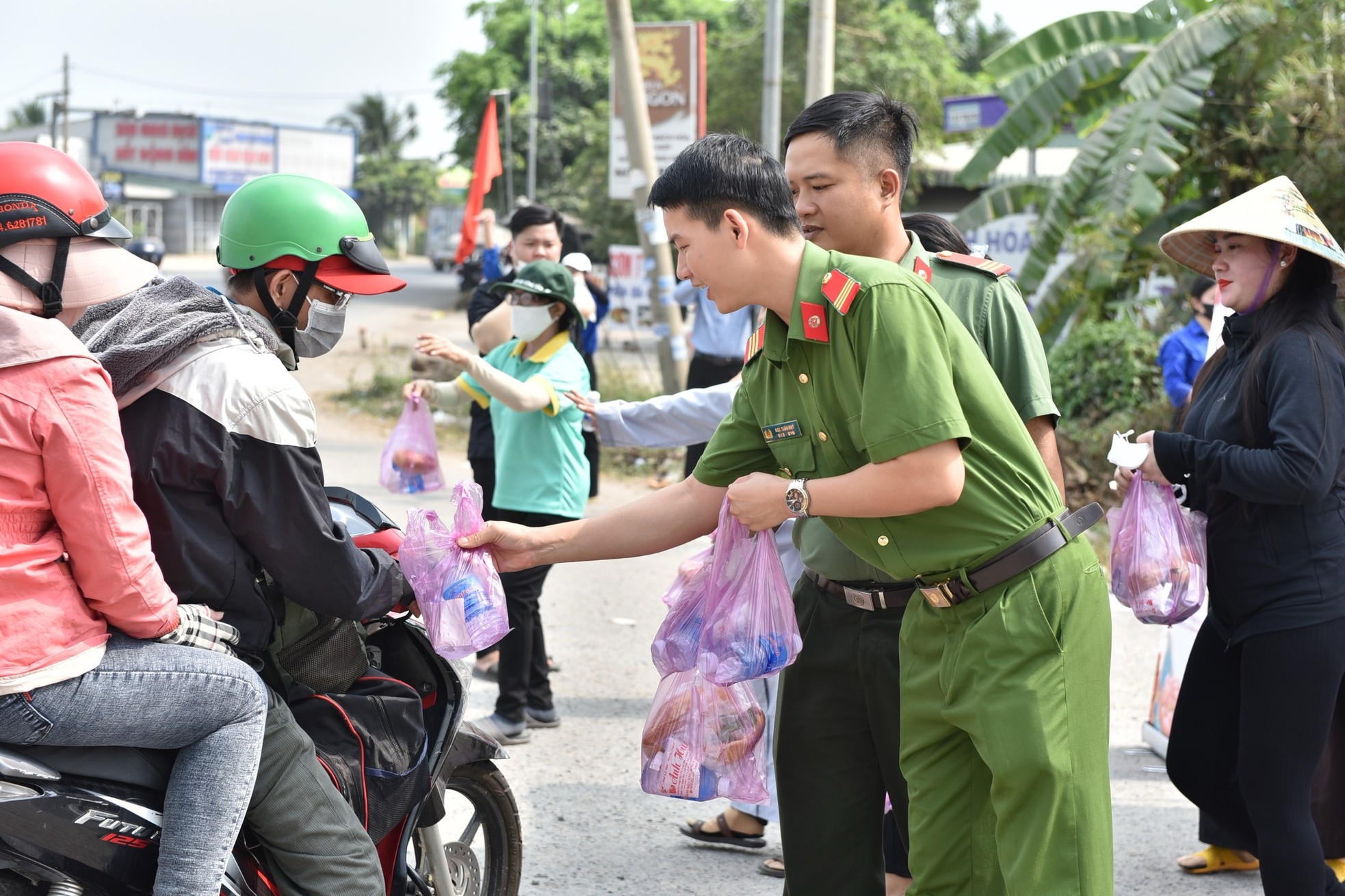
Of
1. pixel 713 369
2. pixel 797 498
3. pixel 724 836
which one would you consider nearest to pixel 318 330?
pixel 797 498

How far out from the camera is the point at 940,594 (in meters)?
2.53

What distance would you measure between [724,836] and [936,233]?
217 cm

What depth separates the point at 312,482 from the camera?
2.54 meters

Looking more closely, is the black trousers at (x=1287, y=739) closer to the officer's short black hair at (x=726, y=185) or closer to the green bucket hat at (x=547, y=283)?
the officer's short black hair at (x=726, y=185)

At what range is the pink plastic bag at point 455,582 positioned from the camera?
2777mm

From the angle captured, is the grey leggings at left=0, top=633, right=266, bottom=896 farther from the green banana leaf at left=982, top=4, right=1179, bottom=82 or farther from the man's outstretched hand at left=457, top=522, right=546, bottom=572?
the green banana leaf at left=982, top=4, right=1179, bottom=82

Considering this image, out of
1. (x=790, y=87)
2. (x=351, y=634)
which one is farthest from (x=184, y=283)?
(x=790, y=87)

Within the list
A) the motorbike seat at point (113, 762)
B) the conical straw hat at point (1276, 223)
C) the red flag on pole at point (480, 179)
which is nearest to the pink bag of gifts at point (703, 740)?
the motorbike seat at point (113, 762)

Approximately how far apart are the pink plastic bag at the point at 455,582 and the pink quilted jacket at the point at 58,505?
0.67 m

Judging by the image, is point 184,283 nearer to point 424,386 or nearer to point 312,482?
point 312,482

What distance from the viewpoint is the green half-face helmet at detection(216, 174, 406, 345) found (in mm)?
2770

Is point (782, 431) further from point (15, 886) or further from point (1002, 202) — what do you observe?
point (1002, 202)

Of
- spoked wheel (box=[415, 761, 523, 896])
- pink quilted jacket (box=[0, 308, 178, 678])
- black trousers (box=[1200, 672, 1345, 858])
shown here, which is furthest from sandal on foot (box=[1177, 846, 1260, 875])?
pink quilted jacket (box=[0, 308, 178, 678])

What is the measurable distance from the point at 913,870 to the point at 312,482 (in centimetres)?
146
